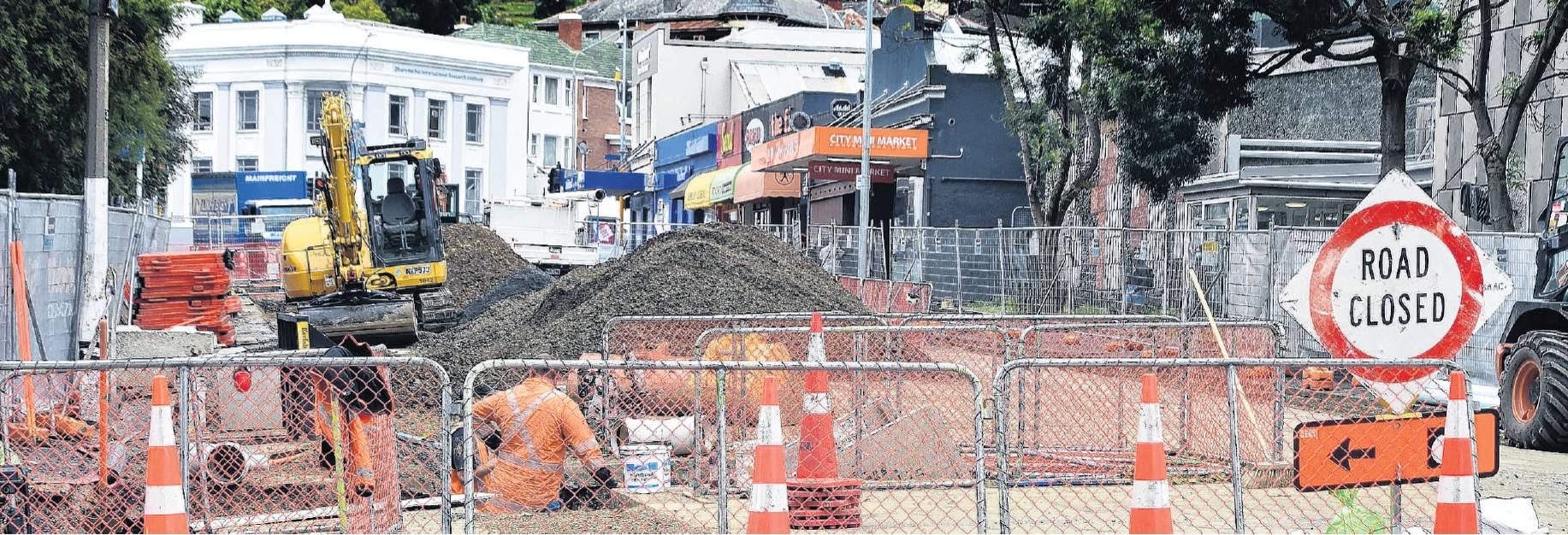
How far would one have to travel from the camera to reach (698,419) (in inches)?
329

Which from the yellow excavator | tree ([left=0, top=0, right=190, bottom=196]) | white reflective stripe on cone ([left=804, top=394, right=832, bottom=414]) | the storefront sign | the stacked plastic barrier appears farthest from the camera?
the storefront sign

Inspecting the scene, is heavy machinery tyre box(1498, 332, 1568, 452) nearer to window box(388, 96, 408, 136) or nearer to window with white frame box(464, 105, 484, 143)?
window box(388, 96, 408, 136)

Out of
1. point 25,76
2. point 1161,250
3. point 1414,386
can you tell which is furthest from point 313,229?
point 1414,386

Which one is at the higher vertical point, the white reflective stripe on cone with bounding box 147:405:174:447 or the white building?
the white building

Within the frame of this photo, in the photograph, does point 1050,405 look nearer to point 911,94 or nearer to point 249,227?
point 911,94

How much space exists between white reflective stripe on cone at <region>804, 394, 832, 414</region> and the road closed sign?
2565 millimetres

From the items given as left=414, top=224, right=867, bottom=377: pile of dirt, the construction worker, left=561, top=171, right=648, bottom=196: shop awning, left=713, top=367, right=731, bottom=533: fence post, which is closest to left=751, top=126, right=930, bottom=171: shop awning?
left=414, top=224, right=867, bottom=377: pile of dirt

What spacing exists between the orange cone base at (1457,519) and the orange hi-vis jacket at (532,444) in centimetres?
440

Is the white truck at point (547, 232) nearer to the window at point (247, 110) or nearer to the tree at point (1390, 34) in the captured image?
the window at point (247, 110)

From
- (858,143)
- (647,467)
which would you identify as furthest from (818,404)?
(858,143)

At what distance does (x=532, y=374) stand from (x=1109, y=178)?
26185 millimetres

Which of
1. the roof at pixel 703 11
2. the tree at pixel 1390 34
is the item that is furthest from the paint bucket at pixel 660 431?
the roof at pixel 703 11

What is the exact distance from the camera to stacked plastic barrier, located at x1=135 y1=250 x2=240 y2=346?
76.1ft

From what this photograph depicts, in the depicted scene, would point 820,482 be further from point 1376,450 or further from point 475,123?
point 475,123
